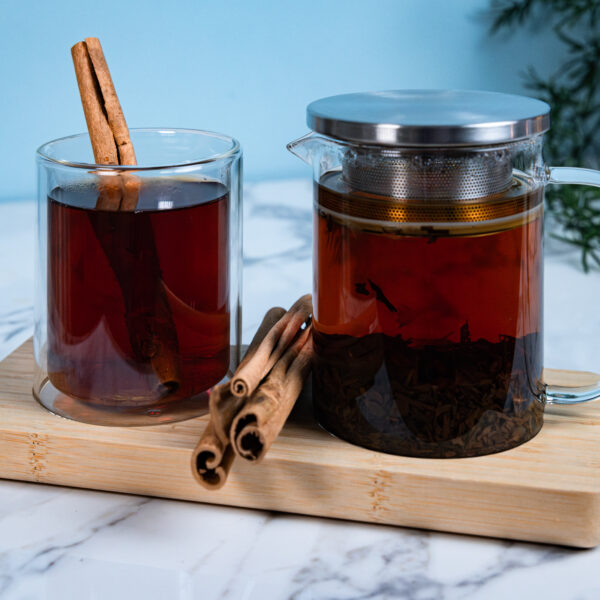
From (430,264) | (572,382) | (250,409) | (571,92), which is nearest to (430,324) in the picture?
(430,264)

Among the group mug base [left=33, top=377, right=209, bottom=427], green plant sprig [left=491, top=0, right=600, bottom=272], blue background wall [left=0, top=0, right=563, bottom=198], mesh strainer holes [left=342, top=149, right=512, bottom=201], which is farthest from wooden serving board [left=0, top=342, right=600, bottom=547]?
blue background wall [left=0, top=0, right=563, bottom=198]

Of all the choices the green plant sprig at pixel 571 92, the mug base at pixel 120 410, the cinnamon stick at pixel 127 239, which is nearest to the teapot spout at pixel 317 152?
the cinnamon stick at pixel 127 239

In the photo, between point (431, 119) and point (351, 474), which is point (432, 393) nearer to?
point (351, 474)

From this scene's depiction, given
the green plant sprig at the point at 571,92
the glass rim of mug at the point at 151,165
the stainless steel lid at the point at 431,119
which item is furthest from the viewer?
the green plant sprig at the point at 571,92

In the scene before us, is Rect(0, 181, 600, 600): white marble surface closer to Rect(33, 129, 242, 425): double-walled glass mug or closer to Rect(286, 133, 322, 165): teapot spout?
Rect(33, 129, 242, 425): double-walled glass mug

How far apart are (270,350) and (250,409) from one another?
12cm

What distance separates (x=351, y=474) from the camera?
70 cm

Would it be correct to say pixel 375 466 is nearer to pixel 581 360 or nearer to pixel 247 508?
pixel 247 508

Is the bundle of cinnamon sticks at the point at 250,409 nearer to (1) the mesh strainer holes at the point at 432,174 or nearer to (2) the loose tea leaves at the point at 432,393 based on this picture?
(2) the loose tea leaves at the point at 432,393

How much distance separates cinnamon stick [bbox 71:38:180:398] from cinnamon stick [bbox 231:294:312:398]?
75mm

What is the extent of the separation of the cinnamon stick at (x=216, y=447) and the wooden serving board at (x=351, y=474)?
0.19ft

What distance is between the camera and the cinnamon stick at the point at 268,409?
65cm

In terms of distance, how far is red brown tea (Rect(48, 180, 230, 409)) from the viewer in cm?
73

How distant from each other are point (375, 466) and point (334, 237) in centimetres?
18
